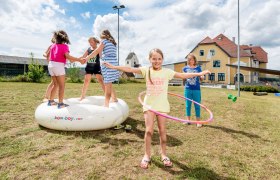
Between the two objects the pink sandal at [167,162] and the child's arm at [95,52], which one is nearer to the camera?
the pink sandal at [167,162]

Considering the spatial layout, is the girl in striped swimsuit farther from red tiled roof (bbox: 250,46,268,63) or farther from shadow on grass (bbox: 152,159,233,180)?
red tiled roof (bbox: 250,46,268,63)

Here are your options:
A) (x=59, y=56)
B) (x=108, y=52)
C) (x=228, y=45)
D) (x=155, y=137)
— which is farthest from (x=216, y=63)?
(x=59, y=56)

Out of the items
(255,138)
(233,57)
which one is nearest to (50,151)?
(255,138)

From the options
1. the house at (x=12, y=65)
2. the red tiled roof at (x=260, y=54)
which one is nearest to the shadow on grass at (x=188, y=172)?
the house at (x=12, y=65)

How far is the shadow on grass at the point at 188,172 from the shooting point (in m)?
3.52

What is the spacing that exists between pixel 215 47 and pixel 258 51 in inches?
591

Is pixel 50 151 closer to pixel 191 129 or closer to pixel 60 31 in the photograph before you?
pixel 60 31

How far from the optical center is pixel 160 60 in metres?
3.92

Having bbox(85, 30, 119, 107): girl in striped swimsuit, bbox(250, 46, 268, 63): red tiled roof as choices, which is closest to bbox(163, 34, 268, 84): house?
bbox(250, 46, 268, 63): red tiled roof

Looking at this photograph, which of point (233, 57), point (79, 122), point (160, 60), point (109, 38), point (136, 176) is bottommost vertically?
point (136, 176)

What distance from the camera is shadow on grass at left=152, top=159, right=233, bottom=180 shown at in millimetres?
3521

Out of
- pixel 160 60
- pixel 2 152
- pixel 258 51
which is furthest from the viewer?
pixel 258 51

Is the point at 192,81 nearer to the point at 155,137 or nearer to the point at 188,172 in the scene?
the point at 155,137

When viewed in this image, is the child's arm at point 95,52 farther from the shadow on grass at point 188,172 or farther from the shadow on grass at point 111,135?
the shadow on grass at point 188,172
